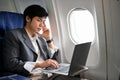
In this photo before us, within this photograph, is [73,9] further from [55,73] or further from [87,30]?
[55,73]

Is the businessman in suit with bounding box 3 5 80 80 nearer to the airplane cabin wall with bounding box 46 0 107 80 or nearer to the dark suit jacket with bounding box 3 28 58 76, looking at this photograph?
the dark suit jacket with bounding box 3 28 58 76

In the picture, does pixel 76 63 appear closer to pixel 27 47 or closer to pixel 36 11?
pixel 27 47

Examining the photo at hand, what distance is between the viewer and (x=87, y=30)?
259 centimetres

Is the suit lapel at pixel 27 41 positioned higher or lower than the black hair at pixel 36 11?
lower

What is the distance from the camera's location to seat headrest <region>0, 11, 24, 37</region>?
238 cm

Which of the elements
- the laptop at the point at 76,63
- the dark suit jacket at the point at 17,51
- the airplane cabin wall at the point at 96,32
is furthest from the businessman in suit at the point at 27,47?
the airplane cabin wall at the point at 96,32

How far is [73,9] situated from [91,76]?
82cm

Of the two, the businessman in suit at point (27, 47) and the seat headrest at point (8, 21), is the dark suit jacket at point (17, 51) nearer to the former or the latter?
the businessman in suit at point (27, 47)

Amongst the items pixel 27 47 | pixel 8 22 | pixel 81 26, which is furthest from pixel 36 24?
pixel 81 26

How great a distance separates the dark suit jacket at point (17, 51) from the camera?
213 cm

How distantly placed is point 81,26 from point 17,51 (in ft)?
2.86

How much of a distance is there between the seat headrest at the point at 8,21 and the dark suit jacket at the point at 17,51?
0.62 ft

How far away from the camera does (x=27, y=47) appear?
7.47ft

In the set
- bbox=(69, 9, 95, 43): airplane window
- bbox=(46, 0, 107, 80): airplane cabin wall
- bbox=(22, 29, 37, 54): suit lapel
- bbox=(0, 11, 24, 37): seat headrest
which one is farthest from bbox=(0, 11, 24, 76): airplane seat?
bbox=(69, 9, 95, 43): airplane window
